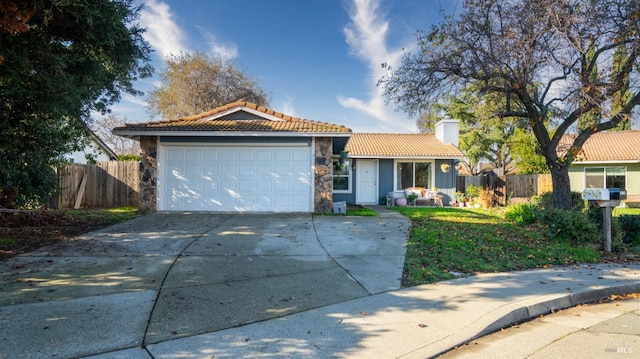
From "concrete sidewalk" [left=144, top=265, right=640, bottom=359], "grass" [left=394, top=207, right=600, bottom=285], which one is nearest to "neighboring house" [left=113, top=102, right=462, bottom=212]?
"grass" [left=394, top=207, right=600, bottom=285]

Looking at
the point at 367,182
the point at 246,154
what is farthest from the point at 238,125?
the point at 367,182

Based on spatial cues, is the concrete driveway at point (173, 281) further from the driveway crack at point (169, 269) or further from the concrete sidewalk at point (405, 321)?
the concrete sidewalk at point (405, 321)

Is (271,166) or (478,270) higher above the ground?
(271,166)

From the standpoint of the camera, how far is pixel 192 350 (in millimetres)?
3016

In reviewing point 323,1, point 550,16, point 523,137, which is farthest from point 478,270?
point 523,137

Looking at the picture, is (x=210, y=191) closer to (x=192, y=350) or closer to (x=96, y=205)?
Answer: (x=96, y=205)

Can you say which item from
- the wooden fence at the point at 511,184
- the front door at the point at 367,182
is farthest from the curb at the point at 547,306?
the wooden fence at the point at 511,184

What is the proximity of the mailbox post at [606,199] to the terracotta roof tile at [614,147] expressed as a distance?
1124cm

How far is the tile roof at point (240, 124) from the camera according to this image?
1068 centimetres

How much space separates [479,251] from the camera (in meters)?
6.92

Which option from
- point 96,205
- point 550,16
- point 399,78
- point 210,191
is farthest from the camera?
point 96,205

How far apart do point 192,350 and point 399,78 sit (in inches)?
352

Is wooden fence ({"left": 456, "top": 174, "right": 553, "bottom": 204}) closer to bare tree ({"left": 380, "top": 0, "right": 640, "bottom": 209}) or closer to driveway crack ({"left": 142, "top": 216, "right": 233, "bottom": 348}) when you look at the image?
bare tree ({"left": 380, "top": 0, "right": 640, "bottom": 209})

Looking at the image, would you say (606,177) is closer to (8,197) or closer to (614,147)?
(614,147)
